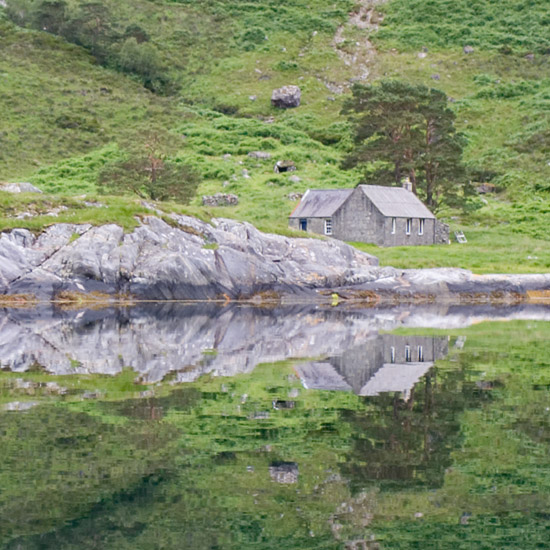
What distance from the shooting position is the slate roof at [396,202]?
69.0 m

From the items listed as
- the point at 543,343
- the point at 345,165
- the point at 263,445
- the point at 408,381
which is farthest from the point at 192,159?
the point at 263,445

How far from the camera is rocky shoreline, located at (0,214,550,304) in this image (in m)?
48.1

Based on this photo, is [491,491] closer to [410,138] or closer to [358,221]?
[358,221]

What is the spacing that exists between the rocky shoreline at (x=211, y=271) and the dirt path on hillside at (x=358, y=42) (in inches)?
2507

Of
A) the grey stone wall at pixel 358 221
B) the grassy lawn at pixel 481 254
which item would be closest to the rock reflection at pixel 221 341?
the grassy lawn at pixel 481 254

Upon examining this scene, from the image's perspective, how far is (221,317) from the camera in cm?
4125

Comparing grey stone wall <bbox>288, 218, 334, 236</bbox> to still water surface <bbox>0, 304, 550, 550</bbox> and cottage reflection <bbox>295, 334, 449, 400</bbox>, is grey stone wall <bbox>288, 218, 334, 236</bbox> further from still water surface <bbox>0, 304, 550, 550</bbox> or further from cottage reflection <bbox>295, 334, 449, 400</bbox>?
still water surface <bbox>0, 304, 550, 550</bbox>

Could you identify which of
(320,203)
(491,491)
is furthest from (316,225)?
(491,491)

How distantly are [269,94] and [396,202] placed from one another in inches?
1872

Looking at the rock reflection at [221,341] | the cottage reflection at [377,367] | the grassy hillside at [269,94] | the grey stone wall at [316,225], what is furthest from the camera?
the grassy hillside at [269,94]

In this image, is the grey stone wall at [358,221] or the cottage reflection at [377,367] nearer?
the cottage reflection at [377,367]

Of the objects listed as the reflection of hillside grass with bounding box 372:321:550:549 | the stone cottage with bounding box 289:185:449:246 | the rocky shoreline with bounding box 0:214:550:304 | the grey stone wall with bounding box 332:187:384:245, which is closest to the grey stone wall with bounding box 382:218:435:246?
the stone cottage with bounding box 289:185:449:246

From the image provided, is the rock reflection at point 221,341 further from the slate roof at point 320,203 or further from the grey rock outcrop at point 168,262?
the slate roof at point 320,203

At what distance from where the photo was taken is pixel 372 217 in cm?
6925
